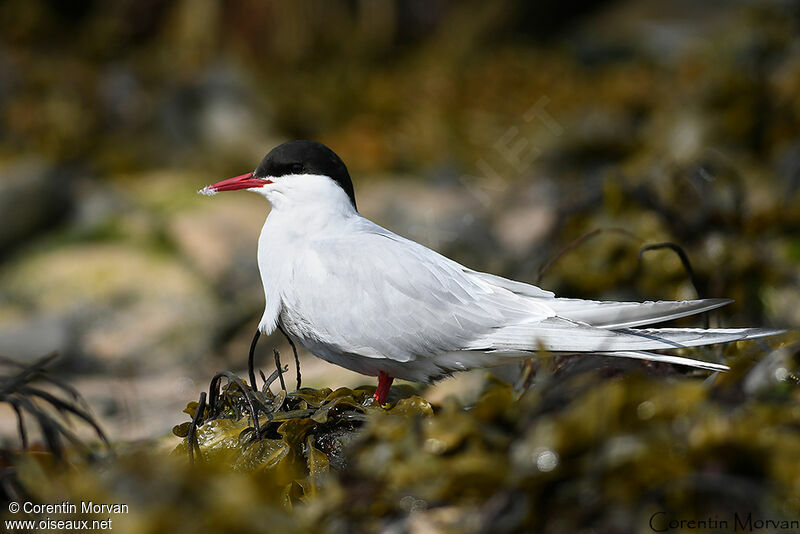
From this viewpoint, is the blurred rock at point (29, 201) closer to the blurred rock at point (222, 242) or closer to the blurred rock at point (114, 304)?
the blurred rock at point (114, 304)

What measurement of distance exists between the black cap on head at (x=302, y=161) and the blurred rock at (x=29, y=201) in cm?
419

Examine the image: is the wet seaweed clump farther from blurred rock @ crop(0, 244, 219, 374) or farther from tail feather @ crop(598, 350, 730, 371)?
blurred rock @ crop(0, 244, 219, 374)

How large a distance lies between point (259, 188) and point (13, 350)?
2.75 metres

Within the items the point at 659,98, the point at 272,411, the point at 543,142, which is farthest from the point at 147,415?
the point at 659,98

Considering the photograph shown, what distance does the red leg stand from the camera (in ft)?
5.04

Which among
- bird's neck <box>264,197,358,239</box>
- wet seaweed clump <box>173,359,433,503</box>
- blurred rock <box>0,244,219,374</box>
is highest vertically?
bird's neck <box>264,197,358,239</box>

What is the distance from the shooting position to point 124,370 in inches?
132

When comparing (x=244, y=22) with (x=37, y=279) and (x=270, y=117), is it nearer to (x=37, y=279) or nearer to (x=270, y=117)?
(x=270, y=117)

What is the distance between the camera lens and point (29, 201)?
18.0 feet

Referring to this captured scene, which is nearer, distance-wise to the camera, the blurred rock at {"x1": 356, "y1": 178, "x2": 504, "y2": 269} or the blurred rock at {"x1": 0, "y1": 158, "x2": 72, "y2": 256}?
the blurred rock at {"x1": 356, "y1": 178, "x2": 504, "y2": 269}

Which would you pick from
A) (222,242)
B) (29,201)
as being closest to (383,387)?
(222,242)

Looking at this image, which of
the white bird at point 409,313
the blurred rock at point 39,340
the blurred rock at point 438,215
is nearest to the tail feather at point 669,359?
the white bird at point 409,313

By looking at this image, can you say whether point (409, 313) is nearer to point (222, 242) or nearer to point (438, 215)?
point (222, 242)

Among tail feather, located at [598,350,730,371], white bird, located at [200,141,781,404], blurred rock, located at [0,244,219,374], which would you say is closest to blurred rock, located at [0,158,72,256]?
blurred rock, located at [0,244,219,374]
